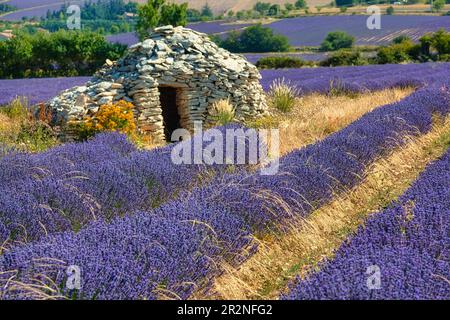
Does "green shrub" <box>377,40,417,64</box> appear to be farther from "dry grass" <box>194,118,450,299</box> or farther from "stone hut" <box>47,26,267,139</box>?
"dry grass" <box>194,118,450,299</box>

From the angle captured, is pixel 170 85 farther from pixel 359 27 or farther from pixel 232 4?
pixel 232 4

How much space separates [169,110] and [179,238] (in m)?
7.54

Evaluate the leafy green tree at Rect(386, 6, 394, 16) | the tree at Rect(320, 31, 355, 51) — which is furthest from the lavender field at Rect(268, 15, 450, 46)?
the leafy green tree at Rect(386, 6, 394, 16)

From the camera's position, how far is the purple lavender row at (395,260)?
7.63 feet

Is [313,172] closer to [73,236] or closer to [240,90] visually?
[73,236]

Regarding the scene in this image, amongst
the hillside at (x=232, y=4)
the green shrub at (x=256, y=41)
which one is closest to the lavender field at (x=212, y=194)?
the green shrub at (x=256, y=41)

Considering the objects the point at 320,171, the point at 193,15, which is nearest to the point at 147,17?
the point at 320,171

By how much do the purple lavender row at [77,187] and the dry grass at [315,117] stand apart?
2350mm

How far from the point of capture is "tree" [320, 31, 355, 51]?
3634 cm

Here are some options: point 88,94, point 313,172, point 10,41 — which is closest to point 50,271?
point 313,172

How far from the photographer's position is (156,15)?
95.3 feet

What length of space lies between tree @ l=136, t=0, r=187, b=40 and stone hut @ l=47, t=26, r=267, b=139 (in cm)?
1948

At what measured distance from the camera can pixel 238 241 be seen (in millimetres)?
3531

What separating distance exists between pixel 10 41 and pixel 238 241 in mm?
27467
